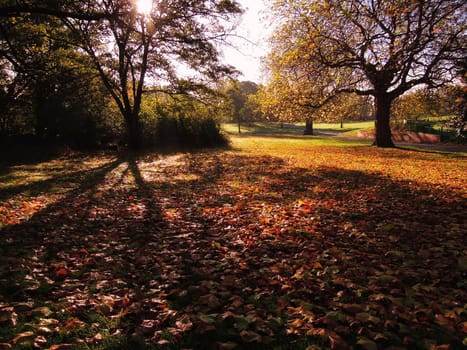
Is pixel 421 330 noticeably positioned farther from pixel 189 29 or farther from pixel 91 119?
pixel 91 119

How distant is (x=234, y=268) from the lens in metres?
4.03

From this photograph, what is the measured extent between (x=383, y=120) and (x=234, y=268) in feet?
68.2

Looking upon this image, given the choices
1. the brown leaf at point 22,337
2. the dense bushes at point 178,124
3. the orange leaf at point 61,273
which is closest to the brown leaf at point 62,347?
the brown leaf at point 22,337

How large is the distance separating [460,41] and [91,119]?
72.5 feet

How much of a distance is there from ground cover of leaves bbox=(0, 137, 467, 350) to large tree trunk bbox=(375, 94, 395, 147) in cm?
1354

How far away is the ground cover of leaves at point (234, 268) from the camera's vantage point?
2.67 m

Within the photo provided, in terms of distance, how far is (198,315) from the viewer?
2934 mm

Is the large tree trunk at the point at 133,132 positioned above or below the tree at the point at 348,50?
below

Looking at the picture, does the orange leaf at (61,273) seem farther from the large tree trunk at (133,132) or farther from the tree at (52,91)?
the large tree trunk at (133,132)

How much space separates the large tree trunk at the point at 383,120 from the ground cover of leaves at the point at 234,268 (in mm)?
13536

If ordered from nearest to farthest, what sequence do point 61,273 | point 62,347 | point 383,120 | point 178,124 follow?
1. point 62,347
2. point 61,273
3. point 383,120
4. point 178,124

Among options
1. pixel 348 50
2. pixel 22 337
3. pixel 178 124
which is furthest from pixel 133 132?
pixel 22 337

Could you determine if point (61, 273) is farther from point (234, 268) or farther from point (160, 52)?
point (160, 52)

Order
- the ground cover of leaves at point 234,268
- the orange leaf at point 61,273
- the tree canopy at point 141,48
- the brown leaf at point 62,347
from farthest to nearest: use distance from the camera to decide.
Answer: the tree canopy at point 141,48 → the orange leaf at point 61,273 → the ground cover of leaves at point 234,268 → the brown leaf at point 62,347
